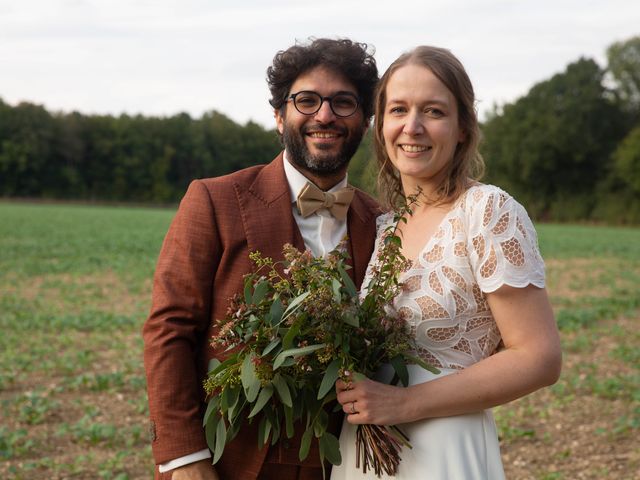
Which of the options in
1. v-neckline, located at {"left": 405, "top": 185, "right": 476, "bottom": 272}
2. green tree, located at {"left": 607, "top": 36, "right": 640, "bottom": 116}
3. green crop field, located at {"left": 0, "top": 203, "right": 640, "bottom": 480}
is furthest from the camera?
green tree, located at {"left": 607, "top": 36, "right": 640, "bottom": 116}

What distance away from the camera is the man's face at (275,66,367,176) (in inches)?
133

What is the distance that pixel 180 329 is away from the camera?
2973 mm

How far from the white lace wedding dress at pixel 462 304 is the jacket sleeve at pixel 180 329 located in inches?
26.5

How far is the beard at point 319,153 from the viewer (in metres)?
3.39

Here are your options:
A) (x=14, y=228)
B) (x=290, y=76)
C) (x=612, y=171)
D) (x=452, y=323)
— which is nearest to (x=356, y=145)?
(x=290, y=76)

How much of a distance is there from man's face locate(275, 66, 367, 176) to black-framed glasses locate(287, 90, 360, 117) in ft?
0.06

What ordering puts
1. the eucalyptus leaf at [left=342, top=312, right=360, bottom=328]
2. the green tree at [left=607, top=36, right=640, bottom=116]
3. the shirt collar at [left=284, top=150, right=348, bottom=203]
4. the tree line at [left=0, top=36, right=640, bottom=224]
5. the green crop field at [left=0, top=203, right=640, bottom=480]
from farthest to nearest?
the green tree at [left=607, top=36, right=640, bottom=116], the tree line at [left=0, top=36, right=640, bottom=224], the green crop field at [left=0, top=203, right=640, bottom=480], the shirt collar at [left=284, top=150, right=348, bottom=203], the eucalyptus leaf at [left=342, top=312, right=360, bottom=328]

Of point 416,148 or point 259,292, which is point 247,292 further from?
point 416,148

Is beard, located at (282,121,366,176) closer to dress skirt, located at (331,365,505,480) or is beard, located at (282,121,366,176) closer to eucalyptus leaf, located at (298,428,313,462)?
dress skirt, located at (331,365,505,480)

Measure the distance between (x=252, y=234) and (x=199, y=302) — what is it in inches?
13.8

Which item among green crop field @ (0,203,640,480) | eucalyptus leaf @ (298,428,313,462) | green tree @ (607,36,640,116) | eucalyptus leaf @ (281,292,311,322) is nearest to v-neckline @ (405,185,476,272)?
eucalyptus leaf @ (281,292,311,322)

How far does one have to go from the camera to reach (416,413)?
267cm

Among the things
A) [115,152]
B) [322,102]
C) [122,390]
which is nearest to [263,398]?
[322,102]

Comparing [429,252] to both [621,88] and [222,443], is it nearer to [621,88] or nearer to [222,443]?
[222,443]
